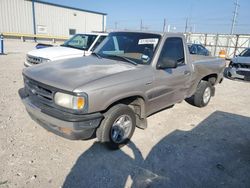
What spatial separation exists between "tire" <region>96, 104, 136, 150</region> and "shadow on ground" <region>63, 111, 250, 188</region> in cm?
19

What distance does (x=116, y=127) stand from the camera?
3506mm

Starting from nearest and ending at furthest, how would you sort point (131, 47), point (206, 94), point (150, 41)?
point (150, 41), point (131, 47), point (206, 94)

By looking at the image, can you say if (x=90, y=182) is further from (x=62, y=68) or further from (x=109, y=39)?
(x=109, y=39)

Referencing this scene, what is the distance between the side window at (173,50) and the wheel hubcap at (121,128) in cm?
129

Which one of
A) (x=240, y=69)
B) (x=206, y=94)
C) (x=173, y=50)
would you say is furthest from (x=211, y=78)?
(x=240, y=69)

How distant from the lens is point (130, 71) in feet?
11.1

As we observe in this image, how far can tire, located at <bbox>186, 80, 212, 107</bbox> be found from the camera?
5625 mm

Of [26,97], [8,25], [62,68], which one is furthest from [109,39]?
[8,25]

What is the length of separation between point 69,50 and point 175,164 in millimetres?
5627

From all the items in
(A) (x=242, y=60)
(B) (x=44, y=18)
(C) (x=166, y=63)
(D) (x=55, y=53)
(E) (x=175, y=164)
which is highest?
(B) (x=44, y=18)

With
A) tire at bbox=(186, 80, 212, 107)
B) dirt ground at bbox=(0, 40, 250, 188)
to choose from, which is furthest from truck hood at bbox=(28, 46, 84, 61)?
tire at bbox=(186, 80, 212, 107)

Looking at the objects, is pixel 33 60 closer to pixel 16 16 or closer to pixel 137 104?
pixel 137 104

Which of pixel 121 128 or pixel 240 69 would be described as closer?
pixel 121 128

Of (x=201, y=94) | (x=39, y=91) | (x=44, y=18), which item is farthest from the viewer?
(x=44, y=18)
